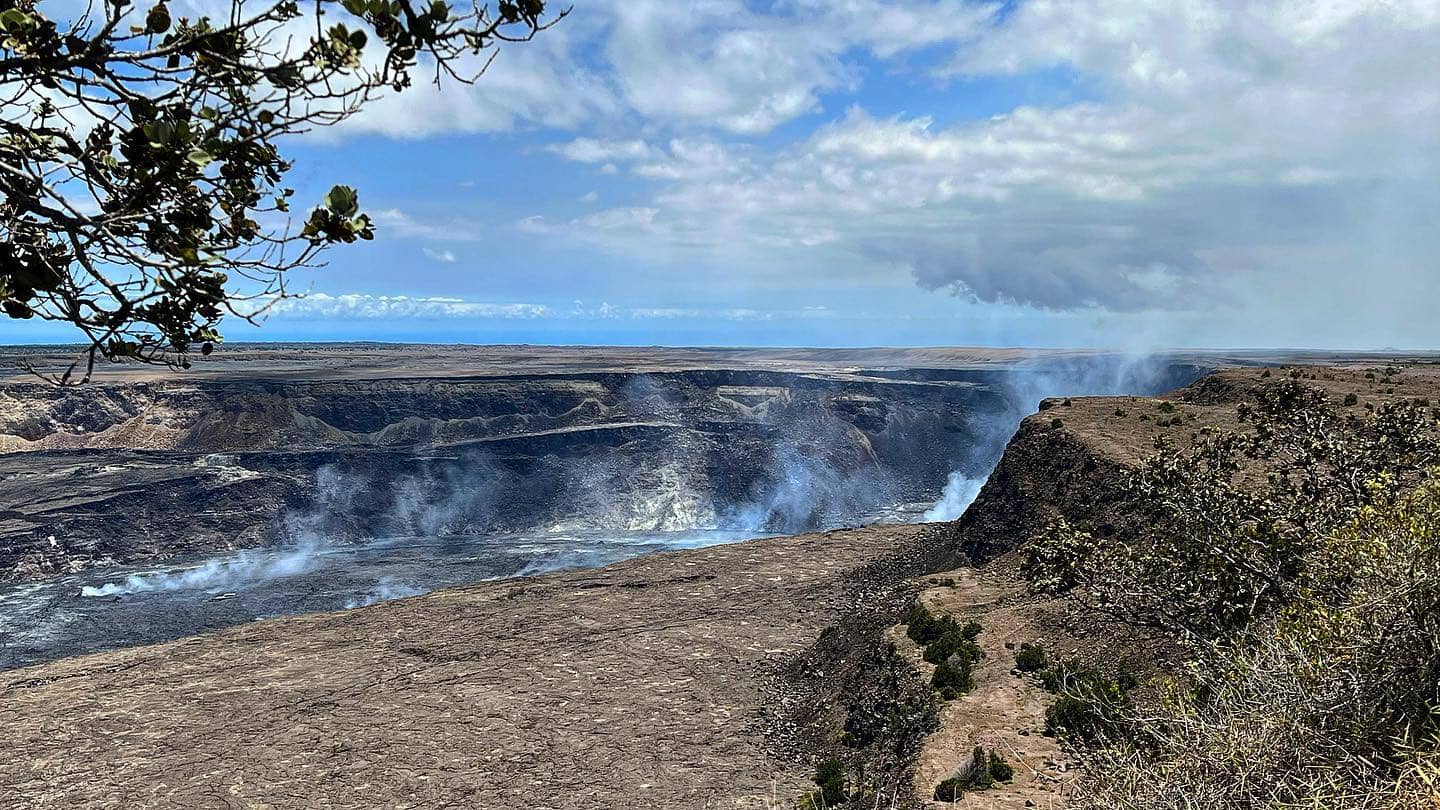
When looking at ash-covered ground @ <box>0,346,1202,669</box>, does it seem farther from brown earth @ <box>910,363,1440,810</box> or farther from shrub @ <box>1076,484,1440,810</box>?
shrub @ <box>1076,484,1440,810</box>

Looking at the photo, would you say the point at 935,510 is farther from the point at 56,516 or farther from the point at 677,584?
the point at 56,516

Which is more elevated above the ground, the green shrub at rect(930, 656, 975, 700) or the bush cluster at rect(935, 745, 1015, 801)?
the bush cluster at rect(935, 745, 1015, 801)

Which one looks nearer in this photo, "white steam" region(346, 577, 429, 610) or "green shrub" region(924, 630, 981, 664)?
"green shrub" region(924, 630, 981, 664)

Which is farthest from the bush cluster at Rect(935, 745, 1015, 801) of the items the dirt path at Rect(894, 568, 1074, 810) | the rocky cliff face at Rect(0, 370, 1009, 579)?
the rocky cliff face at Rect(0, 370, 1009, 579)

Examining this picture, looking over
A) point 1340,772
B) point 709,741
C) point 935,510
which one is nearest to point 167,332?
point 1340,772

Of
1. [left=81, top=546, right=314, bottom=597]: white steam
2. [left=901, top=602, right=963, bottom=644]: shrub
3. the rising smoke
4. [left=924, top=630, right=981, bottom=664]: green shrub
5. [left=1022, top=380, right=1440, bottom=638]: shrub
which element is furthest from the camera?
the rising smoke

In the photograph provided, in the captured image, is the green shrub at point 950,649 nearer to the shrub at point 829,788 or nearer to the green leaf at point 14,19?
the shrub at point 829,788

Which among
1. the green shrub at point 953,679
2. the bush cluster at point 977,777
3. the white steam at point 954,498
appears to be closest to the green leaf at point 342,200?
the bush cluster at point 977,777
